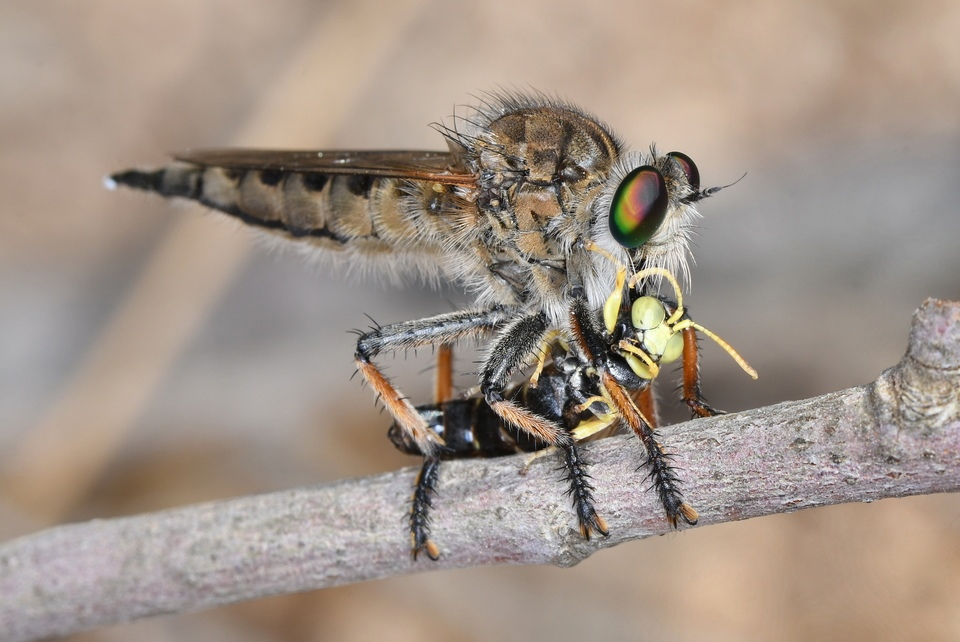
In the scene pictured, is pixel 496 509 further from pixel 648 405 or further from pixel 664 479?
pixel 648 405

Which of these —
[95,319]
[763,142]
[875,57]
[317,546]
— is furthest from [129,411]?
[875,57]

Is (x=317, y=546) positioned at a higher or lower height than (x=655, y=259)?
lower

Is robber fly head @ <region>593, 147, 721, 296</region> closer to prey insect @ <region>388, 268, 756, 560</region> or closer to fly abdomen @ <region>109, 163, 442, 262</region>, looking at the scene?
prey insect @ <region>388, 268, 756, 560</region>

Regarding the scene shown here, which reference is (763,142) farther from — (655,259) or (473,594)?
(473,594)

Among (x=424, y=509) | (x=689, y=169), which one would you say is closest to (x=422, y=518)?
(x=424, y=509)

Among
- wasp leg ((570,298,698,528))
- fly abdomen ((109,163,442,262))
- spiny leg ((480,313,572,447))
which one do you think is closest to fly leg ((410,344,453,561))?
spiny leg ((480,313,572,447))

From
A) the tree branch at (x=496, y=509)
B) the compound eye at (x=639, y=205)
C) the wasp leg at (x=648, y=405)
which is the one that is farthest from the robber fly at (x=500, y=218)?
the wasp leg at (x=648, y=405)

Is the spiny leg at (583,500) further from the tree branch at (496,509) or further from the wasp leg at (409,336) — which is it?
the wasp leg at (409,336)
